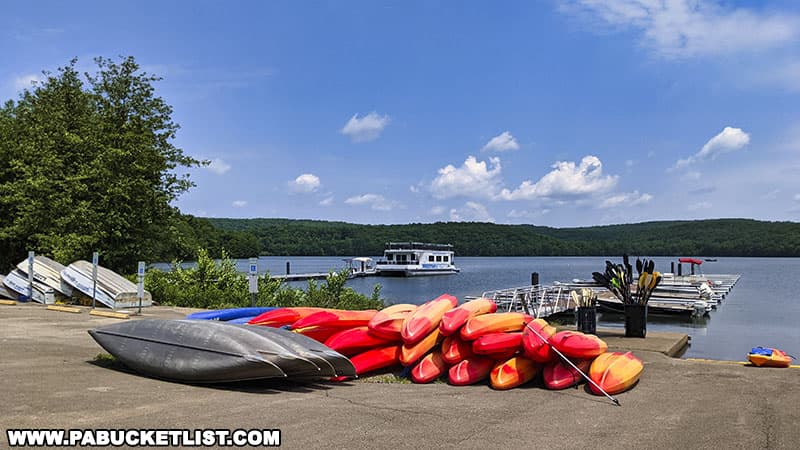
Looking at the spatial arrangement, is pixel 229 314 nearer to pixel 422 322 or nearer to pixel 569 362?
pixel 422 322

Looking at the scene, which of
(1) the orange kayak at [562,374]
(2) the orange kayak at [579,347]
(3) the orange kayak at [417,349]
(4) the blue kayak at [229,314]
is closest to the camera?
(1) the orange kayak at [562,374]

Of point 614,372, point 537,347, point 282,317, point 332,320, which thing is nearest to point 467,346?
point 537,347

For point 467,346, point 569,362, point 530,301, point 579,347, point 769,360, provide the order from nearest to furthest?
1. point 569,362
2. point 579,347
3. point 467,346
4. point 769,360
5. point 530,301

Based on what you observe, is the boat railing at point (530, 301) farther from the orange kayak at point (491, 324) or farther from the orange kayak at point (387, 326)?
the orange kayak at point (387, 326)

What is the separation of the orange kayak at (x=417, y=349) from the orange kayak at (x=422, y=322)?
54mm

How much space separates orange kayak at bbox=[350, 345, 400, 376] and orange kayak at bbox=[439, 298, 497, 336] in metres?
0.73

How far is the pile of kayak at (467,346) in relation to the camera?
26.0 ft

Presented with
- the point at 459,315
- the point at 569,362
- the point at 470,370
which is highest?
the point at 459,315

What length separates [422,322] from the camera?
8.83 metres

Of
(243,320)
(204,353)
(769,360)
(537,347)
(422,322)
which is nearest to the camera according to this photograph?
(204,353)

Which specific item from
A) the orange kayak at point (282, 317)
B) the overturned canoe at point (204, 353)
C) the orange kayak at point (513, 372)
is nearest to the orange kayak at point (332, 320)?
the orange kayak at point (282, 317)

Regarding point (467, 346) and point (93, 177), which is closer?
point (467, 346)

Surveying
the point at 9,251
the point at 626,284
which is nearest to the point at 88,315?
the point at 626,284

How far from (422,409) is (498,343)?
1.88 meters
